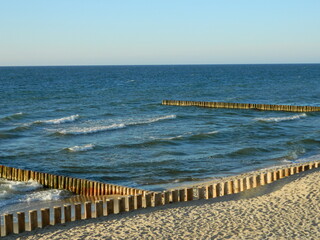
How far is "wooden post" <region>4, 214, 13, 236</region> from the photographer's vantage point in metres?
12.7

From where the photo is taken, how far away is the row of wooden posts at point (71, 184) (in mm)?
18703

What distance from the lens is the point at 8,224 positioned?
1280cm

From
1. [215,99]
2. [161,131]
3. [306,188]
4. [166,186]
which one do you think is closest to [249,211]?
[306,188]

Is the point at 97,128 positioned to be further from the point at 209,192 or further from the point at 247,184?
the point at 209,192

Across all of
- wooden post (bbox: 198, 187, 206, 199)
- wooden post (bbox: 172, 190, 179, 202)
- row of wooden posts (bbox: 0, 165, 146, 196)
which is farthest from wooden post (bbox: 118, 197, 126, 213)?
row of wooden posts (bbox: 0, 165, 146, 196)

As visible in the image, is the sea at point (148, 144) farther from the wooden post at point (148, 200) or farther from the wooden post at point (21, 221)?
the wooden post at point (21, 221)

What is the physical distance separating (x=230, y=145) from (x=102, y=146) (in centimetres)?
798

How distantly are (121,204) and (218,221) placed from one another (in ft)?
9.23

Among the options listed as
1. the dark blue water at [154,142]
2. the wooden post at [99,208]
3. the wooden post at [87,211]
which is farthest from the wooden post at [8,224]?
the dark blue water at [154,142]

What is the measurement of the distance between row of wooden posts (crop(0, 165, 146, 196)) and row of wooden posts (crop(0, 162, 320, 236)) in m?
2.50

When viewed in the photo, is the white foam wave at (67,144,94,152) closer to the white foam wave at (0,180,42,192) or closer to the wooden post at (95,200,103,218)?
the white foam wave at (0,180,42,192)

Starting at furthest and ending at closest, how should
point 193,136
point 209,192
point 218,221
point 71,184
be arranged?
point 193,136
point 71,184
point 209,192
point 218,221

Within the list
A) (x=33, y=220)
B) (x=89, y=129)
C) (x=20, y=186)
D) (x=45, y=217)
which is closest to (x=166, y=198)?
(x=45, y=217)

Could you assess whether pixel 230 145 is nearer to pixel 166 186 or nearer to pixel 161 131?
pixel 161 131
